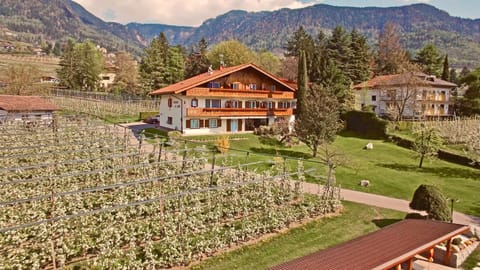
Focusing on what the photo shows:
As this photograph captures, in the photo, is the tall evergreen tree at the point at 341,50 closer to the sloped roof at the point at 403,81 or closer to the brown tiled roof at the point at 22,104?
the sloped roof at the point at 403,81

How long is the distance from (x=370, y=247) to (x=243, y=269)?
3743 mm

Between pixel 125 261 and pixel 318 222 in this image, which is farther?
pixel 318 222

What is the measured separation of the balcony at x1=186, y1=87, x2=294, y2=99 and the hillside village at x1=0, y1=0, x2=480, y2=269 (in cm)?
16

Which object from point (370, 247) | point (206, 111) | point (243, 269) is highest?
point (206, 111)

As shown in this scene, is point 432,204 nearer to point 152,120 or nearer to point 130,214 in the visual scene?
point 130,214

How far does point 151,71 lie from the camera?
200 ft

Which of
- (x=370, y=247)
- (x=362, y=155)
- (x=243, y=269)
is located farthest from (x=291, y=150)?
(x=370, y=247)

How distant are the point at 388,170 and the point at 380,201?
25.3 ft

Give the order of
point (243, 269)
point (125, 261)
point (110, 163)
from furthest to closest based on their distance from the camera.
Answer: point (110, 163) → point (243, 269) → point (125, 261)

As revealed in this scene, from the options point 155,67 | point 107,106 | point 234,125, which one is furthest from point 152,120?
point 155,67

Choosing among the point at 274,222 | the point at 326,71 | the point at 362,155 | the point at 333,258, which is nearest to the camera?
the point at 333,258

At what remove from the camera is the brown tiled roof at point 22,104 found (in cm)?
3150

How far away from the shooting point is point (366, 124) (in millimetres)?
39562

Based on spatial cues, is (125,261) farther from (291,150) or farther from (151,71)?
(151,71)
